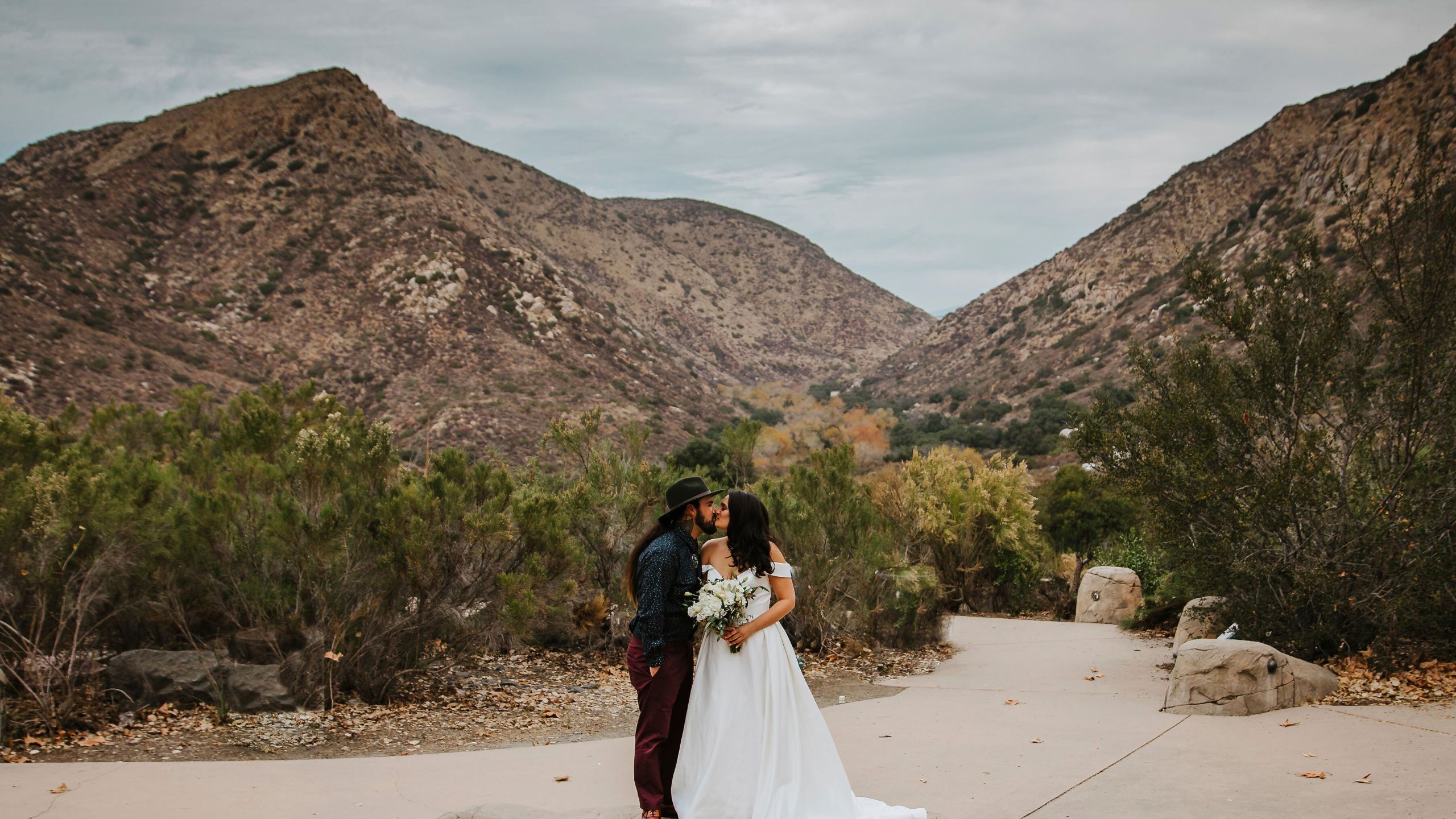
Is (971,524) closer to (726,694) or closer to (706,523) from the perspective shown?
(706,523)

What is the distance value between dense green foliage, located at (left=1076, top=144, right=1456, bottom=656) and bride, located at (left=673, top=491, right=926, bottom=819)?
4.55m

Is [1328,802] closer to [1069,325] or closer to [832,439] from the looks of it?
[832,439]

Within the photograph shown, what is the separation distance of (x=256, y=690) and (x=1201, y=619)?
8.06 meters

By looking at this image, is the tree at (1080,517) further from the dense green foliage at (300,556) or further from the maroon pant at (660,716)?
the maroon pant at (660,716)

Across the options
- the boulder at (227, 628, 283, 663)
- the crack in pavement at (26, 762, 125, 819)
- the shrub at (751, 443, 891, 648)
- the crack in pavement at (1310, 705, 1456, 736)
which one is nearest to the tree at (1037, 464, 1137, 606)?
the shrub at (751, 443, 891, 648)

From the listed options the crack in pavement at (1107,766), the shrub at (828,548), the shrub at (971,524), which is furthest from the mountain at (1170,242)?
the crack in pavement at (1107,766)

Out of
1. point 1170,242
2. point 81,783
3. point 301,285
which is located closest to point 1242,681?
point 81,783

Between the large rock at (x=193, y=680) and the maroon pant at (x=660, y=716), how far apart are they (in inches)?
134

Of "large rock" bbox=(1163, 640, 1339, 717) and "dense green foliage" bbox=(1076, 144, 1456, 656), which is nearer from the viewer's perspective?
"large rock" bbox=(1163, 640, 1339, 717)

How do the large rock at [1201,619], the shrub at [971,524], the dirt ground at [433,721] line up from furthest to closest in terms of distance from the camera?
the shrub at [971,524]
the large rock at [1201,619]
the dirt ground at [433,721]

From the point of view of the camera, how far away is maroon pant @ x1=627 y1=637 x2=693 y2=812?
4.49 metres

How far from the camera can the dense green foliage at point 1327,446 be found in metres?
7.04

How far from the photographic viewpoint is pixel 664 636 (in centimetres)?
459

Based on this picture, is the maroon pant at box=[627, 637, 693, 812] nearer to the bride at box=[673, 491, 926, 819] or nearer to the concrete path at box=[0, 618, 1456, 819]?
the bride at box=[673, 491, 926, 819]
